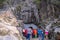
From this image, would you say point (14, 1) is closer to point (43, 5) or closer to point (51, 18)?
point (43, 5)

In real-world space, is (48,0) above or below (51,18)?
above

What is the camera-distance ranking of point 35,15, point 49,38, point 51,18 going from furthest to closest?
point 35,15 → point 51,18 → point 49,38

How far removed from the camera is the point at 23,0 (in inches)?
1120

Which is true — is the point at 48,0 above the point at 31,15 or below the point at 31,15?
above

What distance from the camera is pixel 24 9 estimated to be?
26453 mm

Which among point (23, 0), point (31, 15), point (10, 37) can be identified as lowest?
point (31, 15)

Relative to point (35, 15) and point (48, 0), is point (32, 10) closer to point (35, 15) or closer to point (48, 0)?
point (35, 15)

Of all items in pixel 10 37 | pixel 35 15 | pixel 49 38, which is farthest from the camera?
pixel 35 15

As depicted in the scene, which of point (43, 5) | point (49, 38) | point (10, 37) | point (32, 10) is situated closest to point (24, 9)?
point (32, 10)

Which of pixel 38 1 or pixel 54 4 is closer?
pixel 54 4

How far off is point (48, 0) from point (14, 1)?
19.5 feet

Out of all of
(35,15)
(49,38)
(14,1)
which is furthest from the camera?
(14,1)

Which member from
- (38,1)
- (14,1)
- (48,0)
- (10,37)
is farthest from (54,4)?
(10,37)

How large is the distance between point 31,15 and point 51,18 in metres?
3.52
